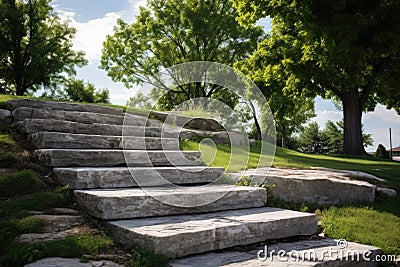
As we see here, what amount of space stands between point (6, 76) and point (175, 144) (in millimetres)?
23362

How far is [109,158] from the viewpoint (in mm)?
4480

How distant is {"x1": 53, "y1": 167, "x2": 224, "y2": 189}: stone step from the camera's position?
3.69 m

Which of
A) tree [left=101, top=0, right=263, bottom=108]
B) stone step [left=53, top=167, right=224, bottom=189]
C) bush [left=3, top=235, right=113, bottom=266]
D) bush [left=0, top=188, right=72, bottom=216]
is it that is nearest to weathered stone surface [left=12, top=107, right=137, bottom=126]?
stone step [left=53, top=167, right=224, bottom=189]

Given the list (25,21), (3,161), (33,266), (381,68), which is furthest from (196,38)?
(33,266)

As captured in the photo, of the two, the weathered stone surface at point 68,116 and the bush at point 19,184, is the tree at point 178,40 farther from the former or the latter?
the bush at point 19,184

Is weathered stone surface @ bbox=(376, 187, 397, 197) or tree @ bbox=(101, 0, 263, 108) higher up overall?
tree @ bbox=(101, 0, 263, 108)

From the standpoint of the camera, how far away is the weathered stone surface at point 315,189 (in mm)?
4996

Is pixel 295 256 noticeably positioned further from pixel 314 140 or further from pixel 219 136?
pixel 314 140

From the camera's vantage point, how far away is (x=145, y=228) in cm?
288

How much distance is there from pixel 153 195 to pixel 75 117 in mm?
3199

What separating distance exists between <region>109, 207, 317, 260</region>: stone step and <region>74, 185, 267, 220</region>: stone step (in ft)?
0.32

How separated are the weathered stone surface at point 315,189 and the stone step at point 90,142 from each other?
145 cm

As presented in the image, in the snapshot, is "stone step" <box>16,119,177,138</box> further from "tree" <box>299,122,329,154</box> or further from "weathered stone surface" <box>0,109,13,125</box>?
"tree" <box>299,122,329,154</box>

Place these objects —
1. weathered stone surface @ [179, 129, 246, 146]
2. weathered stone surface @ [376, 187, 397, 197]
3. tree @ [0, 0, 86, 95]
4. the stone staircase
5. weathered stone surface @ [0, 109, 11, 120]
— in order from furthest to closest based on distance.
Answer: tree @ [0, 0, 86, 95], weathered stone surface @ [179, 129, 246, 146], weathered stone surface @ [0, 109, 11, 120], weathered stone surface @ [376, 187, 397, 197], the stone staircase
